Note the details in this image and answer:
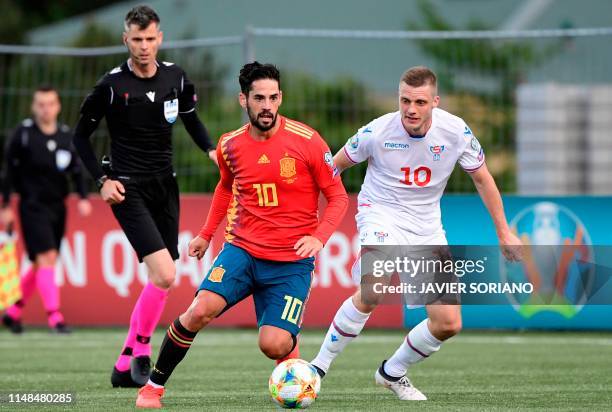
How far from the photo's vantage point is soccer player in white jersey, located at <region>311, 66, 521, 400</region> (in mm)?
8289

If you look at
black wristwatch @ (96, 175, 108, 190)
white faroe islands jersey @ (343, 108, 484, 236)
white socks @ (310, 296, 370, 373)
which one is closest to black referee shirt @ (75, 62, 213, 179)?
black wristwatch @ (96, 175, 108, 190)

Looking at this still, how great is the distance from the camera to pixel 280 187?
777cm

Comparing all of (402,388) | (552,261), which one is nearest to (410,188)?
(402,388)

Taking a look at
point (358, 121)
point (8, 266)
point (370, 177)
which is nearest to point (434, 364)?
point (370, 177)

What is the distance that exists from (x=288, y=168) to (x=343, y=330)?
54.7 inches

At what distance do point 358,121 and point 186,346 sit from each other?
7177 millimetres

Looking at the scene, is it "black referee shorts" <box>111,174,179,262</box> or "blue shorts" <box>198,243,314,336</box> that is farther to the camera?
"black referee shorts" <box>111,174,179,262</box>

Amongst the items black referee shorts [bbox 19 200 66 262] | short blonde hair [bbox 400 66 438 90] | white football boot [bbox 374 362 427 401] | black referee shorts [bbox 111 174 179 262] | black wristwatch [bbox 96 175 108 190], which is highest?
short blonde hair [bbox 400 66 438 90]

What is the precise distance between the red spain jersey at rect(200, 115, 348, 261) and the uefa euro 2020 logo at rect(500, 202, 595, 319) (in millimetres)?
4889

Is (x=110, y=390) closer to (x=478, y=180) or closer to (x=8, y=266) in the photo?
(x=478, y=180)

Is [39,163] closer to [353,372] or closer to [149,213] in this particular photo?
[149,213]

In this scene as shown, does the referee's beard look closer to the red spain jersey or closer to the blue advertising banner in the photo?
the red spain jersey

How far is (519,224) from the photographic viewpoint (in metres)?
13.1

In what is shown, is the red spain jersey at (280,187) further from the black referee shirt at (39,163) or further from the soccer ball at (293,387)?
the black referee shirt at (39,163)
